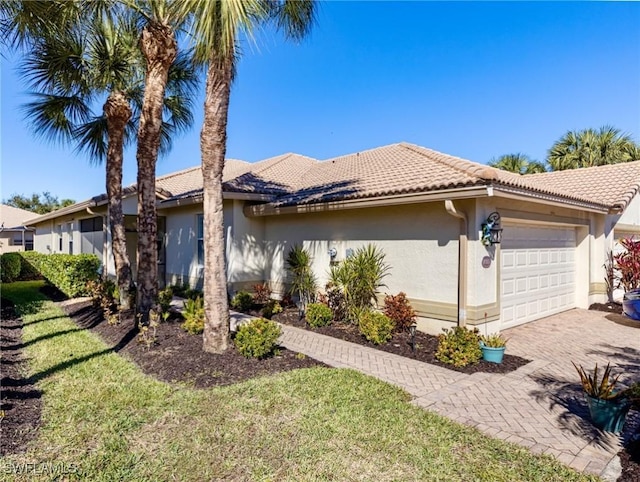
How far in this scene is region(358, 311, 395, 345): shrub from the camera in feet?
27.4

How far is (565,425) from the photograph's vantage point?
4.77 meters

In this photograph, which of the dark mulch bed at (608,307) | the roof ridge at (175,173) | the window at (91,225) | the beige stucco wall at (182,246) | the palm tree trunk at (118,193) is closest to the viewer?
the palm tree trunk at (118,193)

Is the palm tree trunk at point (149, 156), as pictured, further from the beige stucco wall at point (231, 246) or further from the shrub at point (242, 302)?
the beige stucco wall at point (231, 246)

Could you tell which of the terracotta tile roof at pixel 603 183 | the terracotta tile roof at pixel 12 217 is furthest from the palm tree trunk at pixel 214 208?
the terracotta tile roof at pixel 12 217

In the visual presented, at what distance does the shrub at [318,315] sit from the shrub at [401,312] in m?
1.71

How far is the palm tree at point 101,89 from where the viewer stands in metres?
10.3

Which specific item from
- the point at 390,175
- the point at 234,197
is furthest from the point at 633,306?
the point at 234,197

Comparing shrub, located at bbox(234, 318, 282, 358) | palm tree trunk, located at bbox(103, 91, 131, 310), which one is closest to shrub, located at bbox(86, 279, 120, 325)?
palm tree trunk, located at bbox(103, 91, 131, 310)

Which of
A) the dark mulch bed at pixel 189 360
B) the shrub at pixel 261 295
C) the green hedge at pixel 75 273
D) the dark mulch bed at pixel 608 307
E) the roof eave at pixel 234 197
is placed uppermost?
the roof eave at pixel 234 197

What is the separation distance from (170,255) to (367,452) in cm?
1463

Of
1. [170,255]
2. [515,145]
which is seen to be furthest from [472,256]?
[515,145]

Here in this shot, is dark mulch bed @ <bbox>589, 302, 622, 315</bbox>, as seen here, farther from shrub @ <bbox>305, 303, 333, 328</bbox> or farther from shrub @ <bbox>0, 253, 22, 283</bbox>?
shrub @ <bbox>0, 253, 22, 283</bbox>

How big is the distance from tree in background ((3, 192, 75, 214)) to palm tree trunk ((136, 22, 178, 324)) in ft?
189

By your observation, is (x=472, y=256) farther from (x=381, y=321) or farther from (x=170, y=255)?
(x=170, y=255)
